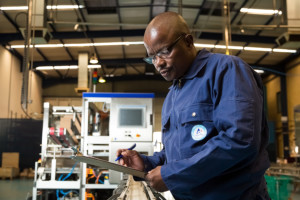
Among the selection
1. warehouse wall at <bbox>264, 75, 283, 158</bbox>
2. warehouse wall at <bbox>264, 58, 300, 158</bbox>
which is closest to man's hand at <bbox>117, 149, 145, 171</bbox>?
warehouse wall at <bbox>264, 58, 300, 158</bbox>

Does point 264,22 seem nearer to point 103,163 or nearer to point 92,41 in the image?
point 92,41

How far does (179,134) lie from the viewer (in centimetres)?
104

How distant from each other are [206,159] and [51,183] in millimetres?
3956

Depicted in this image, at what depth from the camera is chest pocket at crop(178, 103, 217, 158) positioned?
97cm

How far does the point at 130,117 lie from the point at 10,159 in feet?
30.9

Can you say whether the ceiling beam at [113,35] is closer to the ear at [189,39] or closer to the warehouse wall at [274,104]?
the warehouse wall at [274,104]

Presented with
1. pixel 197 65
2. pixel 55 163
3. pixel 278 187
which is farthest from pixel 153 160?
pixel 278 187

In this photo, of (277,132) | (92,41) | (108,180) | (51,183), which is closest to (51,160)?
(51,183)

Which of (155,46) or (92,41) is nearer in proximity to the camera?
(155,46)

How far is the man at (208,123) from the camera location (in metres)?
0.86

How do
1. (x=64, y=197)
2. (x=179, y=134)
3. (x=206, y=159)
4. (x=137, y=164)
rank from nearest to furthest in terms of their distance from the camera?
1. (x=206, y=159)
2. (x=179, y=134)
3. (x=137, y=164)
4. (x=64, y=197)

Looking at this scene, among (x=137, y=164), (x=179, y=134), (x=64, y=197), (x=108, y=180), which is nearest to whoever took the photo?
(x=179, y=134)

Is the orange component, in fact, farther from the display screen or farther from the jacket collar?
the jacket collar

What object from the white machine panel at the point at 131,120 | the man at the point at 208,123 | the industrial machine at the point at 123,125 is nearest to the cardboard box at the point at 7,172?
the industrial machine at the point at 123,125
